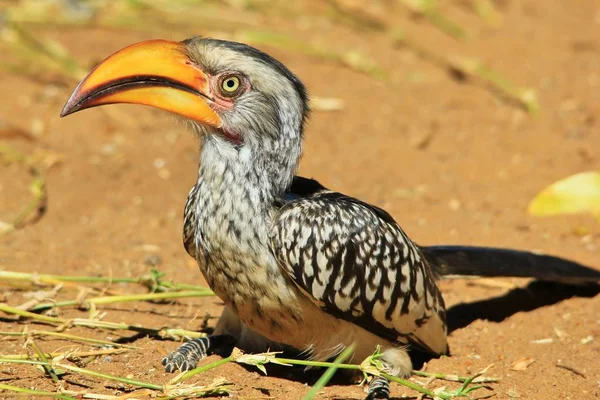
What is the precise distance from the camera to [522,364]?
505 centimetres

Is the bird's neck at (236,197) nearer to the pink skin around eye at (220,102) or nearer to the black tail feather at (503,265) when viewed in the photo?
the pink skin around eye at (220,102)

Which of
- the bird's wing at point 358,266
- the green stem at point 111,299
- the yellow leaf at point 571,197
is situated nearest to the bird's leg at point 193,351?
the green stem at point 111,299

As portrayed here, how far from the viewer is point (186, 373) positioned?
4.20m

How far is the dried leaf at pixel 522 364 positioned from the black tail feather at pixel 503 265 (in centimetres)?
57

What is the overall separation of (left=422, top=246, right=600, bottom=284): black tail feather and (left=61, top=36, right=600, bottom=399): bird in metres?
0.76

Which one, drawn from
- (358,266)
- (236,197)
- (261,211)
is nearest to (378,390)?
(358,266)

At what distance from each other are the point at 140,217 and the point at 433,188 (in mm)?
2369

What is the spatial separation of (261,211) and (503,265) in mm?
1790

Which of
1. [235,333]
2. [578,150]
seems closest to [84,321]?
[235,333]

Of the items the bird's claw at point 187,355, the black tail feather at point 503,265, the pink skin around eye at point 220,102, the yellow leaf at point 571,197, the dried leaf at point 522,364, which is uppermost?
the pink skin around eye at point 220,102

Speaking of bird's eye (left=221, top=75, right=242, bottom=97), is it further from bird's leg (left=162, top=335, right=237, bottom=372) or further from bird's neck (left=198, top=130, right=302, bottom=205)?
bird's leg (left=162, top=335, right=237, bottom=372)

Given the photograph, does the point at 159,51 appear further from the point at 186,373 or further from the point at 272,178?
the point at 186,373

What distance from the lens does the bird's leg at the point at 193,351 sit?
465cm

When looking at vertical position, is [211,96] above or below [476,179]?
above
